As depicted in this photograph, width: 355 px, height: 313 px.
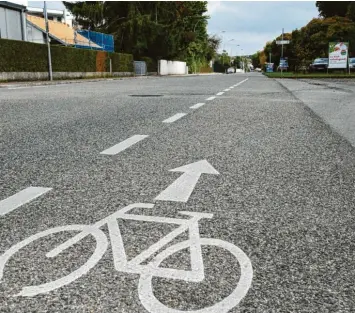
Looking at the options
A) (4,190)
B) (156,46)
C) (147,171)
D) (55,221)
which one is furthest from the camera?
(156,46)

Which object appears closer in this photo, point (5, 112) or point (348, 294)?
point (348, 294)

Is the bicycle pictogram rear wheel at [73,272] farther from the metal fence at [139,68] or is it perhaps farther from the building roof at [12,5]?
the metal fence at [139,68]

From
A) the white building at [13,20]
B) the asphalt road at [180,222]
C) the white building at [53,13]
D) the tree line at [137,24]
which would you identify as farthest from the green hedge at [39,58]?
the white building at [53,13]

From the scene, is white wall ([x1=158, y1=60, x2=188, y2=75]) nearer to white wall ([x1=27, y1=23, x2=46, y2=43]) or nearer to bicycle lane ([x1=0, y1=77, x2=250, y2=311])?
white wall ([x1=27, y1=23, x2=46, y2=43])

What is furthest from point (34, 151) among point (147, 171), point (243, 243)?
point (243, 243)

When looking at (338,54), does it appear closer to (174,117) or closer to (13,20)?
(13,20)

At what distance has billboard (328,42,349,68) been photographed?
128 feet

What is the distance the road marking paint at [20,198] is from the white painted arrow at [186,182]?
77cm

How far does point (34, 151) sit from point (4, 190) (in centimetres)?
143

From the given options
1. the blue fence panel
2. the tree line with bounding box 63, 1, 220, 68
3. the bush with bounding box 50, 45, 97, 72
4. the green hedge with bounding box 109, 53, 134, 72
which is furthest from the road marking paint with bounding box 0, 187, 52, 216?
the tree line with bounding box 63, 1, 220, 68

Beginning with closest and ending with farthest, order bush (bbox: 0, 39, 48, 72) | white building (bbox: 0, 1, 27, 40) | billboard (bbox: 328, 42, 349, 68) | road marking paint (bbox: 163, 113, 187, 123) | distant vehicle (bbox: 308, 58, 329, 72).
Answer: road marking paint (bbox: 163, 113, 187, 123) → bush (bbox: 0, 39, 48, 72) → white building (bbox: 0, 1, 27, 40) → billboard (bbox: 328, 42, 349, 68) → distant vehicle (bbox: 308, 58, 329, 72)

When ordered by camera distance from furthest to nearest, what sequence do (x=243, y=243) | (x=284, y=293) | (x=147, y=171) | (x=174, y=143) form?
(x=174, y=143) < (x=147, y=171) < (x=243, y=243) < (x=284, y=293)

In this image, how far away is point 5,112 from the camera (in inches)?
325

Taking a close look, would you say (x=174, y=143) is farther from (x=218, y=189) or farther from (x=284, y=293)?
(x=284, y=293)
